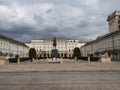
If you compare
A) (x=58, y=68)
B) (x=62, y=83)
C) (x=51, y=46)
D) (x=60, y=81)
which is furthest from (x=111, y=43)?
(x=51, y=46)

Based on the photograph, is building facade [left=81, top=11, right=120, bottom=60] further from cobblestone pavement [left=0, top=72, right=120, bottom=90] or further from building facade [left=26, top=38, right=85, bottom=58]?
building facade [left=26, top=38, right=85, bottom=58]

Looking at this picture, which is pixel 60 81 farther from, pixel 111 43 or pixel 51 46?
pixel 51 46

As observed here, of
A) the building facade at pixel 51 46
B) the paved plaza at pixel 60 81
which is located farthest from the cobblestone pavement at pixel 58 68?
the building facade at pixel 51 46

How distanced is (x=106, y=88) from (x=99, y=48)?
89496 millimetres

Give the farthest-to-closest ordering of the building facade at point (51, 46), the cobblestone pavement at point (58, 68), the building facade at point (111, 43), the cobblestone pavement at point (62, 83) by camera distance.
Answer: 1. the building facade at point (51, 46)
2. the building facade at point (111, 43)
3. the cobblestone pavement at point (58, 68)
4. the cobblestone pavement at point (62, 83)

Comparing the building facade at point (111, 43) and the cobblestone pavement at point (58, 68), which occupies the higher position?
the building facade at point (111, 43)

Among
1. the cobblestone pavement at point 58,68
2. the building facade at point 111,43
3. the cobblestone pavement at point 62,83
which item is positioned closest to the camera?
the cobblestone pavement at point 62,83

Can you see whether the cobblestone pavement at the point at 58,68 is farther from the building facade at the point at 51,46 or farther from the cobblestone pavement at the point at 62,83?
the building facade at the point at 51,46

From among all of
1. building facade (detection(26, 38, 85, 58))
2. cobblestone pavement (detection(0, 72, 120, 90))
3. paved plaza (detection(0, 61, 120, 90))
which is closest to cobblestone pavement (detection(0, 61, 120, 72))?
paved plaza (detection(0, 61, 120, 90))

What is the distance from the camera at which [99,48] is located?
329 ft

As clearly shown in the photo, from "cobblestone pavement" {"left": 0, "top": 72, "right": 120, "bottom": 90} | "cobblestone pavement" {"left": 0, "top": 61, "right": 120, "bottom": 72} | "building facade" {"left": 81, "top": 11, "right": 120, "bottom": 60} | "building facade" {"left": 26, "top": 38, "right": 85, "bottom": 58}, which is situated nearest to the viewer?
"cobblestone pavement" {"left": 0, "top": 72, "right": 120, "bottom": 90}

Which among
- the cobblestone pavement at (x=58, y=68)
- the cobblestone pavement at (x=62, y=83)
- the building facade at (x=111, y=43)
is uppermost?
the building facade at (x=111, y=43)

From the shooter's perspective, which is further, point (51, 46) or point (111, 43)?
point (51, 46)

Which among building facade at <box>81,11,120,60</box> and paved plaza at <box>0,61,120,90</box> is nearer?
paved plaza at <box>0,61,120,90</box>
